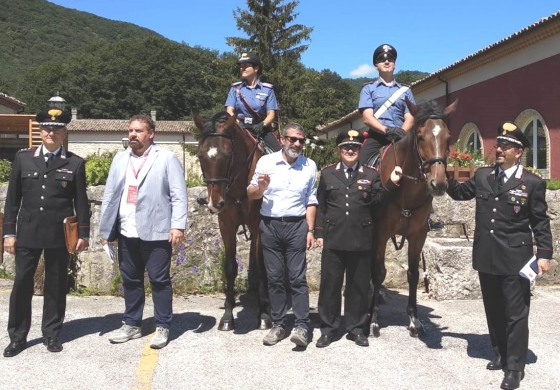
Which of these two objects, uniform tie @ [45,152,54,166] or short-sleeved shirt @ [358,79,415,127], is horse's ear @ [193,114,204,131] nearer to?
uniform tie @ [45,152,54,166]

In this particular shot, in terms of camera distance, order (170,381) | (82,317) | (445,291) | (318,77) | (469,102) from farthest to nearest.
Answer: (318,77) → (469,102) → (445,291) → (82,317) → (170,381)

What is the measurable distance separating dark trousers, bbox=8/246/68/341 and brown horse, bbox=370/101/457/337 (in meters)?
2.98

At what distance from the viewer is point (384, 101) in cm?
552

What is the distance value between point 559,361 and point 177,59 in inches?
3108

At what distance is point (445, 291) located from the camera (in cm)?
684

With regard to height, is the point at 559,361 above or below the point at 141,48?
below

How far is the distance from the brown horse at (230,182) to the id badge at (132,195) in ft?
2.20

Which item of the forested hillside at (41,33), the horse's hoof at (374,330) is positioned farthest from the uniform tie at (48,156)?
the forested hillside at (41,33)

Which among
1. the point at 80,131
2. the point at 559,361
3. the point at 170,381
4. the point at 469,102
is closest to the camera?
the point at 170,381

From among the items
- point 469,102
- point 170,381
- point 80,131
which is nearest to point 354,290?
point 170,381

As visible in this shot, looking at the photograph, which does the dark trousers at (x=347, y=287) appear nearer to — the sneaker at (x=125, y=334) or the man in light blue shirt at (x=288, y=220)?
the man in light blue shirt at (x=288, y=220)

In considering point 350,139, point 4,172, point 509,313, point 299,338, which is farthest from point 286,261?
point 4,172

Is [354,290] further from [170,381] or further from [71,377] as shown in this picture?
[71,377]

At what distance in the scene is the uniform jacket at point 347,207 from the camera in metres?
4.72
